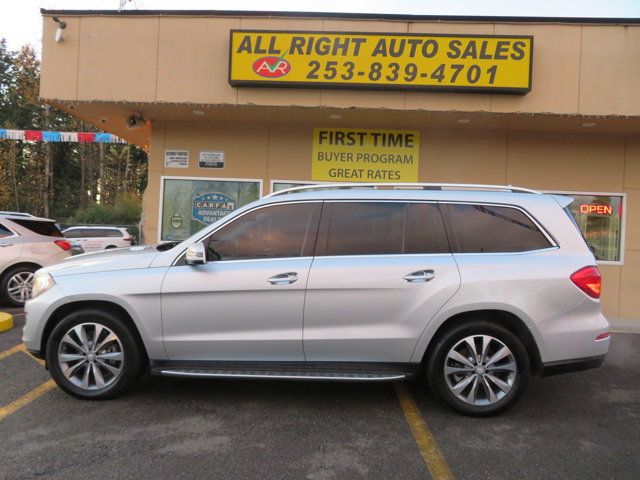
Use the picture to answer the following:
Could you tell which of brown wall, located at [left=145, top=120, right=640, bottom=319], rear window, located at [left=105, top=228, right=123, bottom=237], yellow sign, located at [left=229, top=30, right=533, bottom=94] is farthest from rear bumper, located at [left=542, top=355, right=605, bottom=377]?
rear window, located at [left=105, top=228, right=123, bottom=237]

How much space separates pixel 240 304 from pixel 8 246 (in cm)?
630

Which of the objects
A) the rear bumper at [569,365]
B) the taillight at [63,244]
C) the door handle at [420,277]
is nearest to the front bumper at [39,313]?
the door handle at [420,277]

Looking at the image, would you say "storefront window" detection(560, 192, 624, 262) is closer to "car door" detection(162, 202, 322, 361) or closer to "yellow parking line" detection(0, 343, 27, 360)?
"car door" detection(162, 202, 322, 361)

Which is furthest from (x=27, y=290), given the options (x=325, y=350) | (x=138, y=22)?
(x=325, y=350)

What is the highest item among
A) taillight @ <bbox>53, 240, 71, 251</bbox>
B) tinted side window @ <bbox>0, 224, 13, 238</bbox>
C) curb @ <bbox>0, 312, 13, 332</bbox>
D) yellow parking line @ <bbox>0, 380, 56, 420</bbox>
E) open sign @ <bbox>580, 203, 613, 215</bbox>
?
open sign @ <bbox>580, 203, 613, 215</bbox>

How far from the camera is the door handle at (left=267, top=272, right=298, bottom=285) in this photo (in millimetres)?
3990

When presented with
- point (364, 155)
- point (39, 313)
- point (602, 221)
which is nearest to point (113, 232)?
point (364, 155)

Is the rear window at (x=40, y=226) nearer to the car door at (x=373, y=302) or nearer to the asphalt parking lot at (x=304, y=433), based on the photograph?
the asphalt parking lot at (x=304, y=433)

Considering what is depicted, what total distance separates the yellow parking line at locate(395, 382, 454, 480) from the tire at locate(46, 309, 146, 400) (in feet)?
7.47

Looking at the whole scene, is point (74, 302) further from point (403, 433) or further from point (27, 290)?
point (27, 290)

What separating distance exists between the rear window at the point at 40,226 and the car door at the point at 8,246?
0.26m

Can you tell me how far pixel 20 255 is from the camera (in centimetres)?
841

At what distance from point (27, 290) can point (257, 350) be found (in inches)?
246

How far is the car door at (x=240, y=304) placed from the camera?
4.00 meters
